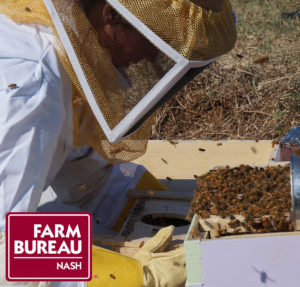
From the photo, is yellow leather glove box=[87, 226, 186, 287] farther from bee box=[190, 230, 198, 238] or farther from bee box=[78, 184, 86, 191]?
bee box=[78, 184, 86, 191]

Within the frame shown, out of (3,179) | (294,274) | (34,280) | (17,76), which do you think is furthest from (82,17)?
(294,274)

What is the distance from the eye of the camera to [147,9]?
6.97 feet

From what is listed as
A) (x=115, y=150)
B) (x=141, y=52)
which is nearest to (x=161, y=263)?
(x=115, y=150)

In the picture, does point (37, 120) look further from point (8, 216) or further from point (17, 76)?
point (8, 216)

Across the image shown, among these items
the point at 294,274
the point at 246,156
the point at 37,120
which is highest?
the point at 246,156

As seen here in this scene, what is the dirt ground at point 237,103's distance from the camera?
4.23 meters

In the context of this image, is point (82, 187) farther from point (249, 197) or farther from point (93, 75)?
point (249, 197)

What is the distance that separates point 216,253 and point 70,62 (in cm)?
100

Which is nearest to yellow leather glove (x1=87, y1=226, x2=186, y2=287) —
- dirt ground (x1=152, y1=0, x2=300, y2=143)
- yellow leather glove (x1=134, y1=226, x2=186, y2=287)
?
yellow leather glove (x1=134, y1=226, x2=186, y2=287)

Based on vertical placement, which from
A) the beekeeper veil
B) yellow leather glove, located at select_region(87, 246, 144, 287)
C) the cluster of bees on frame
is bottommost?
yellow leather glove, located at select_region(87, 246, 144, 287)

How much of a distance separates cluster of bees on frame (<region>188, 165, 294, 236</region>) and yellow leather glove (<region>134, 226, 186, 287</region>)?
0.97 feet

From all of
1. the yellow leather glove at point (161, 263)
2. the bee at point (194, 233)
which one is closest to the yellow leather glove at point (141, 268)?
the yellow leather glove at point (161, 263)

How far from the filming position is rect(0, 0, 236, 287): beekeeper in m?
2.10

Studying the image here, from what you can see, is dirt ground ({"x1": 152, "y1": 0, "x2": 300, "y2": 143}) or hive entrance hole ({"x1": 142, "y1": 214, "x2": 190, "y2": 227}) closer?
hive entrance hole ({"x1": 142, "y1": 214, "x2": 190, "y2": 227})
